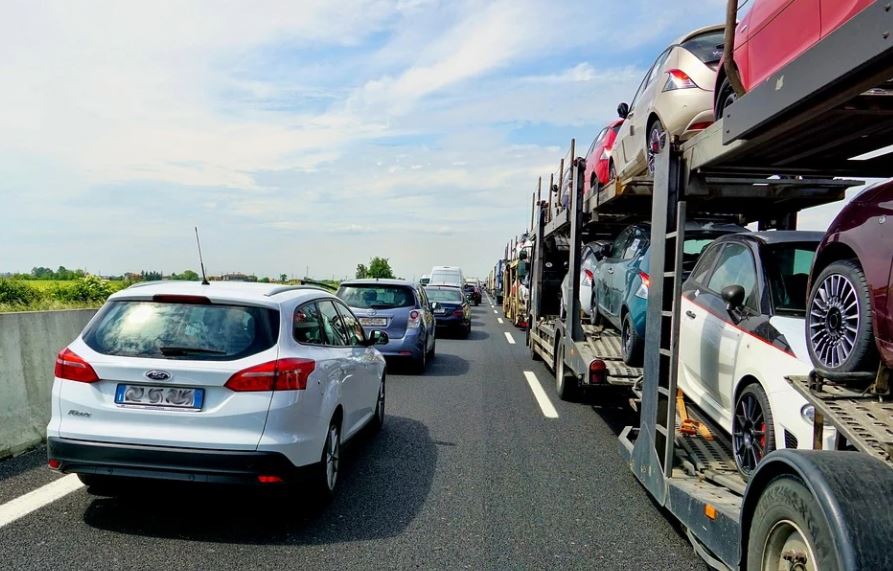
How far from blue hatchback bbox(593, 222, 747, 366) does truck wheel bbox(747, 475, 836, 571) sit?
3.74 m

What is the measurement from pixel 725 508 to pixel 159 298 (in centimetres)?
368

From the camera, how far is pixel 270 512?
4723mm

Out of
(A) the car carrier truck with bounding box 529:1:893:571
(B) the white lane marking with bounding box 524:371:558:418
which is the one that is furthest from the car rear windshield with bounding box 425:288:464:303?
(A) the car carrier truck with bounding box 529:1:893:571

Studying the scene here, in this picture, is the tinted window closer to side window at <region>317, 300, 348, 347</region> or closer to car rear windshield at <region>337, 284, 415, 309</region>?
side window at <region>317, 300, 348, 347</region>

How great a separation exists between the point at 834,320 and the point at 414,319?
29.8 feet

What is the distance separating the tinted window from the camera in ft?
18.4

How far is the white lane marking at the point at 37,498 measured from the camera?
441 centimetres

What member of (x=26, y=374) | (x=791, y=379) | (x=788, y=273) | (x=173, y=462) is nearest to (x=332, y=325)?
(x=173, y=462)

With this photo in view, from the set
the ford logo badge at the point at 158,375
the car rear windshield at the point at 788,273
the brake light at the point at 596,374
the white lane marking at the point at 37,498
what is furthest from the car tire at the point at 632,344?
the white lane marking at the point at 37,498

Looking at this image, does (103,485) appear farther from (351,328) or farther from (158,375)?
Answer: (351,328)

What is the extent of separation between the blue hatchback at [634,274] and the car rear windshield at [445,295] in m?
11.0

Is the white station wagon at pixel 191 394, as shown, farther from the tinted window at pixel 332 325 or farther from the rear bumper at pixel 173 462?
the tinted window at pixel 332 325

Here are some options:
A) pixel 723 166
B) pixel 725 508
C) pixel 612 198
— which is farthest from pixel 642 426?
pixel 612 198

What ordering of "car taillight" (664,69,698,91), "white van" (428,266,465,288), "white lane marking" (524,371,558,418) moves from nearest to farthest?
"car taillight" (664,69,698,91), "white lane marking" (524,371,558,418), "white van" (428,266,465,288)
